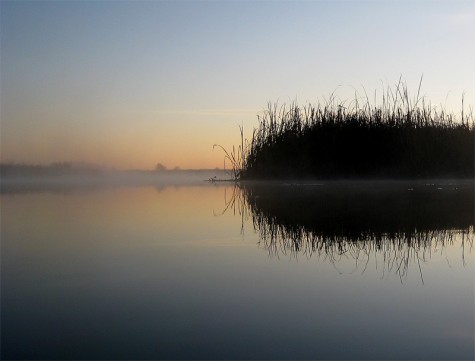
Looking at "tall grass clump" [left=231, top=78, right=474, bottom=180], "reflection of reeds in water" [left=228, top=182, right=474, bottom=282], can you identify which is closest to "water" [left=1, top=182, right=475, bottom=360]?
"reflection of reeds in water" [left=228, top=182, right=474, bottom=282]

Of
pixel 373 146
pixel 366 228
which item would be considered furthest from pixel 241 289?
pixel 373 146

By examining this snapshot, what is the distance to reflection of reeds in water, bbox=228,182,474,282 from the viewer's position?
2564mm

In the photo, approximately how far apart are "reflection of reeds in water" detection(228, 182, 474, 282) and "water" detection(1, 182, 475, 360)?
14 millimetres

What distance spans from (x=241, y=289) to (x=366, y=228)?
159cm

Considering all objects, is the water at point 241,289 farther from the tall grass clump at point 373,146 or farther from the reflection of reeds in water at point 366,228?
the tall grass clump at point 373,146

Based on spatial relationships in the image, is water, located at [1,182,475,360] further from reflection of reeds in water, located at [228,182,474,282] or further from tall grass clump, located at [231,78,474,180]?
tall grass clump, located at [231,78,474,180]

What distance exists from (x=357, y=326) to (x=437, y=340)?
0.22m

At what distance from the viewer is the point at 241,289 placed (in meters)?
1.95

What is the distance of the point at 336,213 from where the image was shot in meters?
4.13

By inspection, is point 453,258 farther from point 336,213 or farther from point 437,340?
point 336,213

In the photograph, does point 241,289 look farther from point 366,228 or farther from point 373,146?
point 373,146

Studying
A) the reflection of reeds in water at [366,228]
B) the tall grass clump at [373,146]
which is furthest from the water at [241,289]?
the tall grass clump at [373,146]

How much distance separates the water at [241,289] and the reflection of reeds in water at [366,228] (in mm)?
14

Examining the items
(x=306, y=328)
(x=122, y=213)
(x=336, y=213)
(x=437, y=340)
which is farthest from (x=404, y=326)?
(x=122, y=213)
